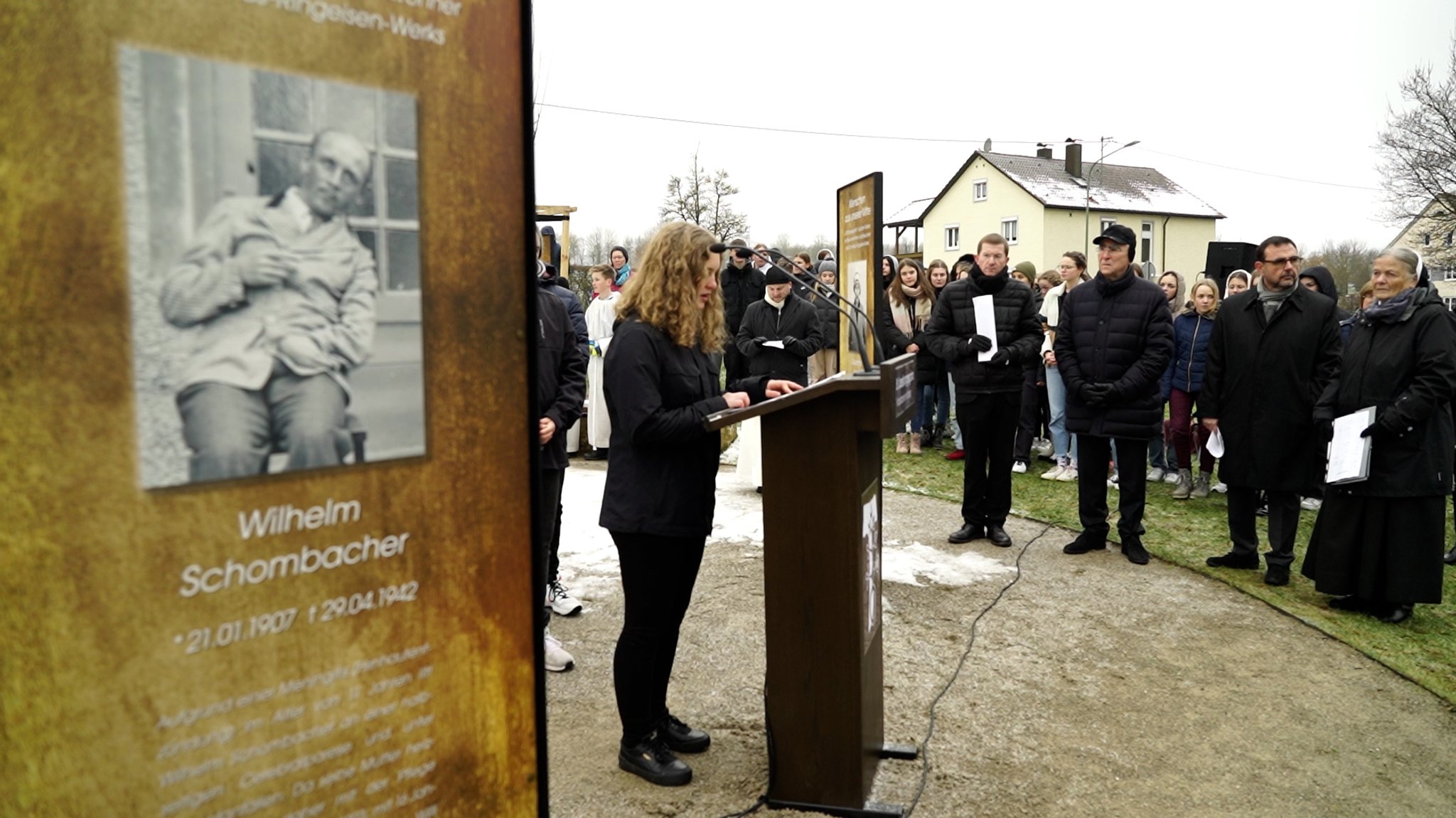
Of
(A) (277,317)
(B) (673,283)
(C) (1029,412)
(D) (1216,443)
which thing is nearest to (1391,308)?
(D) (1216,443)

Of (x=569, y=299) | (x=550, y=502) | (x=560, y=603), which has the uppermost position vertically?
(x=569, y=299)

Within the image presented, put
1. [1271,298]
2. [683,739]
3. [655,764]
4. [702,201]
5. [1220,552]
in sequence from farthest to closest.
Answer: [702,201] → [1220,552] → [1271,298] → [683,739] → [655,764]

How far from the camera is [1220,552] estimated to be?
6.80m

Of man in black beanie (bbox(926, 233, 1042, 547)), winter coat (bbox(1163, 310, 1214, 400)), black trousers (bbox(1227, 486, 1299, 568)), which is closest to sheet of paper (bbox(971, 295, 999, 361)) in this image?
man in black beanie (bbox(926, 233, 1042, 547))

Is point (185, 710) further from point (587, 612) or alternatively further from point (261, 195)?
point (587, 612)

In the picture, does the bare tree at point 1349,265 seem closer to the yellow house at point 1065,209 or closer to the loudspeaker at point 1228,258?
the yellow house at point 1065,209

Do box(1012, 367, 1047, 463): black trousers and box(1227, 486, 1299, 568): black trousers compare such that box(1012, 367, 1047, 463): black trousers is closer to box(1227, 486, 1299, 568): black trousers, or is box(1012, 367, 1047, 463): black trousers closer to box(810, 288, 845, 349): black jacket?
box(810, 288, 845, 349): black jacket

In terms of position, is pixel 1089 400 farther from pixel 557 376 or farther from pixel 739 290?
pixel 739 290

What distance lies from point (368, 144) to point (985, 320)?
20.2 ft

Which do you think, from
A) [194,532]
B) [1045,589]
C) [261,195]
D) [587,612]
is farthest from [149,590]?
[1045,589]

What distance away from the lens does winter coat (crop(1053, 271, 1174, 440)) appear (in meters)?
6.42

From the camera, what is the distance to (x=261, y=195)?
4.04 ft

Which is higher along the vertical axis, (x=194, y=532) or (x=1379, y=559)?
(x=194, y=532)

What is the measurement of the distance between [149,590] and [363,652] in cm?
32
